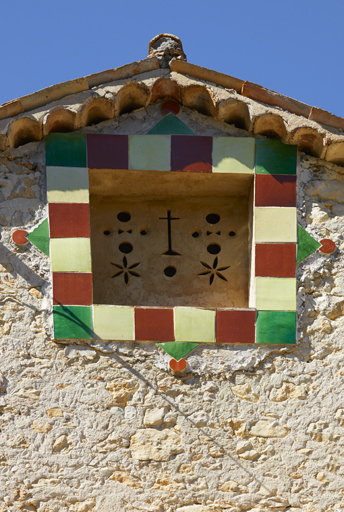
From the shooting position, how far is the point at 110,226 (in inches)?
287

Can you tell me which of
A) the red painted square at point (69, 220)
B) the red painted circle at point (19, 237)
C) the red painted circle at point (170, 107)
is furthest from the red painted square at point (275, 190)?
the red painted circle at point (19, 237)

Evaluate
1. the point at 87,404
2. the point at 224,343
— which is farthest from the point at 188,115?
the point at 87,404

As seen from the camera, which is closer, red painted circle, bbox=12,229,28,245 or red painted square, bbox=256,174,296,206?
red painted circle, bbox=12,229,28,245

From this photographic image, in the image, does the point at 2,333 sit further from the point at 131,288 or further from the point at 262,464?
the point at 262,464

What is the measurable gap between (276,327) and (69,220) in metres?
1.58

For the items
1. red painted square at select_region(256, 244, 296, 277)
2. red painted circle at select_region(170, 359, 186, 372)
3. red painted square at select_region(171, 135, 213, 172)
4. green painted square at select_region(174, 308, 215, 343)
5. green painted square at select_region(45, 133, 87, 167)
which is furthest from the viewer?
red painted square at select_region(171, 135, 213, 172)

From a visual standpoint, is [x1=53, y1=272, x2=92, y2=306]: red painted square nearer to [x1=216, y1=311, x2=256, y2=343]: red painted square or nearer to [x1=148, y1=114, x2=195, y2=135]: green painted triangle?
[x1=216, y1=311, x2=256, y2=343]: red painted square

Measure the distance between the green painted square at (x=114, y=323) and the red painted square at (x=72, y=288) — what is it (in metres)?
0.12

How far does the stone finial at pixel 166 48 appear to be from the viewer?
722 centimetres

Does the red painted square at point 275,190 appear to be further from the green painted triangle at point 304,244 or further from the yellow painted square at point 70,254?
the yellow painted square at point 70,254

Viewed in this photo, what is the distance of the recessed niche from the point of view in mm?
7086

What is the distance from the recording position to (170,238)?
7270 millimetres

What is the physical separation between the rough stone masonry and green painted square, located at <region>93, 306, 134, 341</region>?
76 millimetres

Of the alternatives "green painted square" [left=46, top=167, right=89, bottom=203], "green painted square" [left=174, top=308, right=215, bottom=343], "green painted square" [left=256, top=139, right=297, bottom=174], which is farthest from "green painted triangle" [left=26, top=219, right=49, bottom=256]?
"green painted square" [left=256, top=139, right=297, bottom=174]
